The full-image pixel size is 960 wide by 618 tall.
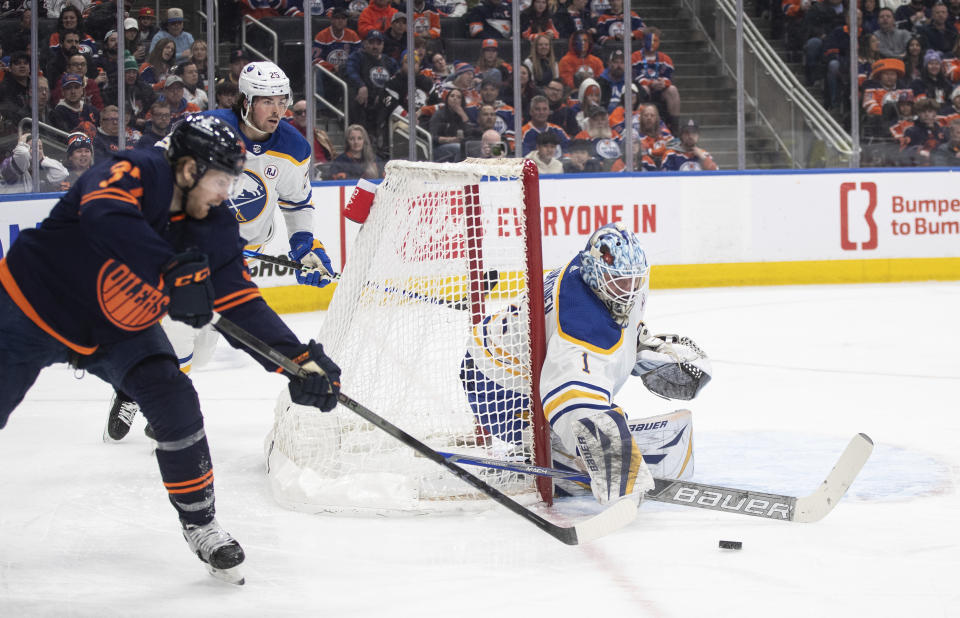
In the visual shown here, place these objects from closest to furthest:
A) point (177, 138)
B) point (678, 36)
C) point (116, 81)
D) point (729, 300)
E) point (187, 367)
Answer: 1. point (177, 138)
2. point (187, 367)
3. point (116, 81)
4. point (729, 300)
5. point (678, 36)

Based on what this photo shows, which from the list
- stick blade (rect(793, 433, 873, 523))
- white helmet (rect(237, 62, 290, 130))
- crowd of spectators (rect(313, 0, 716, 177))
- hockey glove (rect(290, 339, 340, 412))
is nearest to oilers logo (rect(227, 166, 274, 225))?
white helmet (rect(237, 62, 290, 130))

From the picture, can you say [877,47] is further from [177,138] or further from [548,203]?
[177,138]

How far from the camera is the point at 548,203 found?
23.8 feet

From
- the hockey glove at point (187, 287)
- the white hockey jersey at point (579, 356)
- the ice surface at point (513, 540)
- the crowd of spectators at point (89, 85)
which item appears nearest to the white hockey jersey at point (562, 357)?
the white hockey jersey at point (579, 356)

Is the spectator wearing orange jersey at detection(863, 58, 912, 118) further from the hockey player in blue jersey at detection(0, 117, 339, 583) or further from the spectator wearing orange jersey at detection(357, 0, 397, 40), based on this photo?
the hockey player in blue jersey at detection(0, 117, 339, 583)

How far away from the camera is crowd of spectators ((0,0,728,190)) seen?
6.22 metres

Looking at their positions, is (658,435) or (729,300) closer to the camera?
(658,435)

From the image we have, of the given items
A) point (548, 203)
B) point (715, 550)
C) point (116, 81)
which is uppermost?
point (116, 81)

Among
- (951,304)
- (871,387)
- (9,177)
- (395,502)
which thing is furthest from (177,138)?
(951,304)

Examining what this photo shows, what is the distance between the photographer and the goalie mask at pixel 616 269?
2602mm

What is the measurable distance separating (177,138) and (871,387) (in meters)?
3.15

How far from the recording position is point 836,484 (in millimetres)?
2641

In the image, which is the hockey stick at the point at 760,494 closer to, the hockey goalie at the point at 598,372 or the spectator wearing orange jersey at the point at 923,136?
the hockey goalie at the point at 598,372

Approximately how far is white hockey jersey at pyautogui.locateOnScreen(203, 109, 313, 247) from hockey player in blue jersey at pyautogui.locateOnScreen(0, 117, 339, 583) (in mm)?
1527
